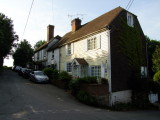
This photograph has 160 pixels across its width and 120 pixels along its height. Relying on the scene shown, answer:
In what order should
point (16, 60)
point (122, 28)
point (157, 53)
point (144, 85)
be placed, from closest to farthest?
point (144, 85)
point (122, 28)
point (157, 53)
point (16, 60)

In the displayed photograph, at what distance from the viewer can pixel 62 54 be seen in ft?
87.1

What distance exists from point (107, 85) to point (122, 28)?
6.84m

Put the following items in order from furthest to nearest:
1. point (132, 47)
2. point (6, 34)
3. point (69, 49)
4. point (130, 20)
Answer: point (6, 34) < point (69, 49) < point (130, 20) < point (132, 47)

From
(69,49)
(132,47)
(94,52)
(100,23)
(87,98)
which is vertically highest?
(100,23)

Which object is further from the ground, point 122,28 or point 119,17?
point 119,17

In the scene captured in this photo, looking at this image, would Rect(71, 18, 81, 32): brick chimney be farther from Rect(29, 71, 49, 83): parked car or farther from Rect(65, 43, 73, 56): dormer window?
Rect(29, 71, 49, 83): parked car

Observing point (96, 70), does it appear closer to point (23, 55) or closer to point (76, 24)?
point (76, 24)

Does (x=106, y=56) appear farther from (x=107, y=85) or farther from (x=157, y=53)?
(x=157, y=53)

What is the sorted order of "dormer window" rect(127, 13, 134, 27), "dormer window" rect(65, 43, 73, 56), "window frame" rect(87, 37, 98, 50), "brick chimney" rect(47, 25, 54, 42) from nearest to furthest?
1. "window frame" rect(87, 37, 98, 50)
2. "dormer window" rect(127, 13, 134, 27)
3. "dormer window" rect(65, 43, 73, 56)
4. "brick chimney" rect(47, 25, 54, 42)

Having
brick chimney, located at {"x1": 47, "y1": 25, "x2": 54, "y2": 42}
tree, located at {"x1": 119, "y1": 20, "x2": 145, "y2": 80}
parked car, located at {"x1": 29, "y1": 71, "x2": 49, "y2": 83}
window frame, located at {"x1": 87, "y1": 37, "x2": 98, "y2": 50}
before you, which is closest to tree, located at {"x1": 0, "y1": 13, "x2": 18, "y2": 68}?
brick chimney, located at {"x1": 47, "y1": 25, "x2": 54, "y2": 42}

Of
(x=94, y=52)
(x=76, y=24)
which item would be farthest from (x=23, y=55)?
(x=94, y=52)

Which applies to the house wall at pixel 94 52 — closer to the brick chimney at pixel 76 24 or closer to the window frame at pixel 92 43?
the window frame at pixel 92 43

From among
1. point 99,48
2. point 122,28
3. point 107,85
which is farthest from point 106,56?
point 122,28

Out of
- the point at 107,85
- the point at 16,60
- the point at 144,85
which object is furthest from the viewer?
the point at 16,60
